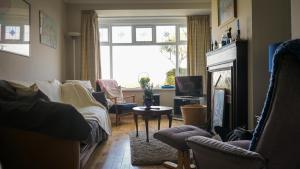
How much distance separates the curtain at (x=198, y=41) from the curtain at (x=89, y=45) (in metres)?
2.24

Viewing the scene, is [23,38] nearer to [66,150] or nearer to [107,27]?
[66,150]

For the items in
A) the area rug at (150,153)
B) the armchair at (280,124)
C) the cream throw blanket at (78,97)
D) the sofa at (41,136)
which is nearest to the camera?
the armchair at (280,124)

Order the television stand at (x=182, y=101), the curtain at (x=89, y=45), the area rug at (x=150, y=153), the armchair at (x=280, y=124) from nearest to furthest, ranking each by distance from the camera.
→ 1. the armchair at (x=280, y=124)
2. the area rug at (x=150, y=153)
3. the television stand at (x=182, y=101)
4. the curtain at (x=89, y=45)

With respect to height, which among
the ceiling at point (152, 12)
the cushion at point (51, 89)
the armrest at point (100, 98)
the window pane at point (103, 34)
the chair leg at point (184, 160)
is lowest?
the chair leg at point (184, 160)

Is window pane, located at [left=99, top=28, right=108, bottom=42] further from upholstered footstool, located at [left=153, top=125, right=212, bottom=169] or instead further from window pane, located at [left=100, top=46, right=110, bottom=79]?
upholstered footstool, located at [left=153, top=125, right=212, bottom=169]

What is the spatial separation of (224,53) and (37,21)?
2909 mm

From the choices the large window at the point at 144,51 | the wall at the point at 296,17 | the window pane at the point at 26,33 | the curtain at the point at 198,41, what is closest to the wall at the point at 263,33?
the wall at the point at 296,17

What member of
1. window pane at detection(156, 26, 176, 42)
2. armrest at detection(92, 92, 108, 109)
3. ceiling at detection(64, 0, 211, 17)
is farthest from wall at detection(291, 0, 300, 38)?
window pane at detection(156, 26, 176, 42)

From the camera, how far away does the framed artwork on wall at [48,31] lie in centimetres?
464

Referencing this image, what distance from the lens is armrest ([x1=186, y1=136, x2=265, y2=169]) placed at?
46.1 inches

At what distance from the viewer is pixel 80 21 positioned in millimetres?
6453

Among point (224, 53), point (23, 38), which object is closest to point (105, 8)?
point (23, 38)

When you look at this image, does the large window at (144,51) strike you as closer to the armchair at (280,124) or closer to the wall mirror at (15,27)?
the wall mirror at (15,27)

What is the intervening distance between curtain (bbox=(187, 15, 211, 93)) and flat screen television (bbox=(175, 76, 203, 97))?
0.51 m
